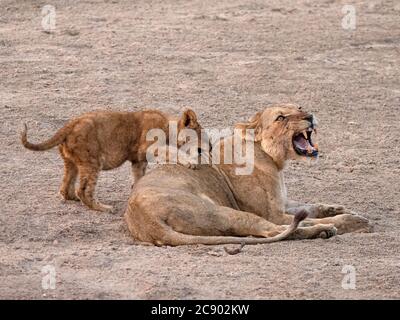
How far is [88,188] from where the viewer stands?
307 inches

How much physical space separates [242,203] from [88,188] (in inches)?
40.7

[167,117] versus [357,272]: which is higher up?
[167,117]

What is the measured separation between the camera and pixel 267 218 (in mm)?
7438

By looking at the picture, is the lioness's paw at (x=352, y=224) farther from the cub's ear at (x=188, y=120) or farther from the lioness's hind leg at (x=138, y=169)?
the lioness's hind leg at (x=138, y=169)

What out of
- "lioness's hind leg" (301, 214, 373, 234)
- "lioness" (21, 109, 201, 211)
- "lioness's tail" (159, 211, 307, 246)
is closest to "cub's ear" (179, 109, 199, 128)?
"lioness" (21, 109, 201, 211)

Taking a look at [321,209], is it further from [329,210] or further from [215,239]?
[215,239]

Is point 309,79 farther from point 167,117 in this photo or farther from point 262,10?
point 167,117

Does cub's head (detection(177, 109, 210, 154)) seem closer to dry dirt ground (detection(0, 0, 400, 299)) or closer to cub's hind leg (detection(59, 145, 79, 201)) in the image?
dry dirt ground (detection(0, 0, 400, 299))

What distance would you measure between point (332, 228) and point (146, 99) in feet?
12.7

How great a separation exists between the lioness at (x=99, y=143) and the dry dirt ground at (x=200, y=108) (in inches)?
7.9

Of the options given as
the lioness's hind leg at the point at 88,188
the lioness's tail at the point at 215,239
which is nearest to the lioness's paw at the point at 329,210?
the lioness's tail at the point at 215,239

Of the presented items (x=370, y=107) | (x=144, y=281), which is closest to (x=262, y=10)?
(x=370, y=107)

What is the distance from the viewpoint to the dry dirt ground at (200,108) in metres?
6.38

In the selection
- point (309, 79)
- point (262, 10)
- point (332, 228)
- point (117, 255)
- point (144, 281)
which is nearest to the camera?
point (144, 281)
